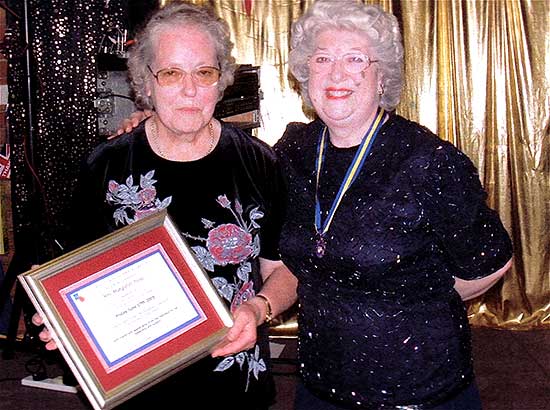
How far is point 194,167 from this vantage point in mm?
2172

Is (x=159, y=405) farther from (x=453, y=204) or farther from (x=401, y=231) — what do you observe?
(x=453, y=204)

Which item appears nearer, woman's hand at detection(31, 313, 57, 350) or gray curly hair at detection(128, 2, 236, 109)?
woman's hand at detection(31, 313, 57, 350)

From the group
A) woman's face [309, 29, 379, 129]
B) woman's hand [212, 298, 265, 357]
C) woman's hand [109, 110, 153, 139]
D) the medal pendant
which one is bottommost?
woman's hand [212, 298, 265, 357]

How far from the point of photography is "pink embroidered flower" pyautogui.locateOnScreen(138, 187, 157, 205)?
6.98 ft

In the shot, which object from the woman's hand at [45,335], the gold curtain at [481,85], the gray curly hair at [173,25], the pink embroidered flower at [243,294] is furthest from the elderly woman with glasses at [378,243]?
the gold curtain at [481,85]

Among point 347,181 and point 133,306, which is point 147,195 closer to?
point 133,306

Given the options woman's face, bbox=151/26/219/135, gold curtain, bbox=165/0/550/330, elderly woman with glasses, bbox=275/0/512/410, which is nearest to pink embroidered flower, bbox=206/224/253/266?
elderly woman with glasses, bbox=275/0/512/410

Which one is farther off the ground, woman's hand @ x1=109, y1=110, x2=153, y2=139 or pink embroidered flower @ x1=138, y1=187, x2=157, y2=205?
woman's hand @ x1=109, y1=110, x2=153, y2=139

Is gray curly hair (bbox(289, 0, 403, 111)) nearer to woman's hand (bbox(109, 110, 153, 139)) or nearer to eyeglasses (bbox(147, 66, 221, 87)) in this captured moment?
eyeglasses (bbox(147, 66, 221, 87))

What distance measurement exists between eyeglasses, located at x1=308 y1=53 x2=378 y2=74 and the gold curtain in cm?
341

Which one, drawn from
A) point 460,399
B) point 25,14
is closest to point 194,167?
point 460,399

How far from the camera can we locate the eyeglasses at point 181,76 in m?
2.13

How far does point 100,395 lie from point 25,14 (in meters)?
3.01

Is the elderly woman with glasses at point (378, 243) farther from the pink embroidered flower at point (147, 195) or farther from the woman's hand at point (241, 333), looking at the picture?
the pink embroidered flower at point (147, 195)
